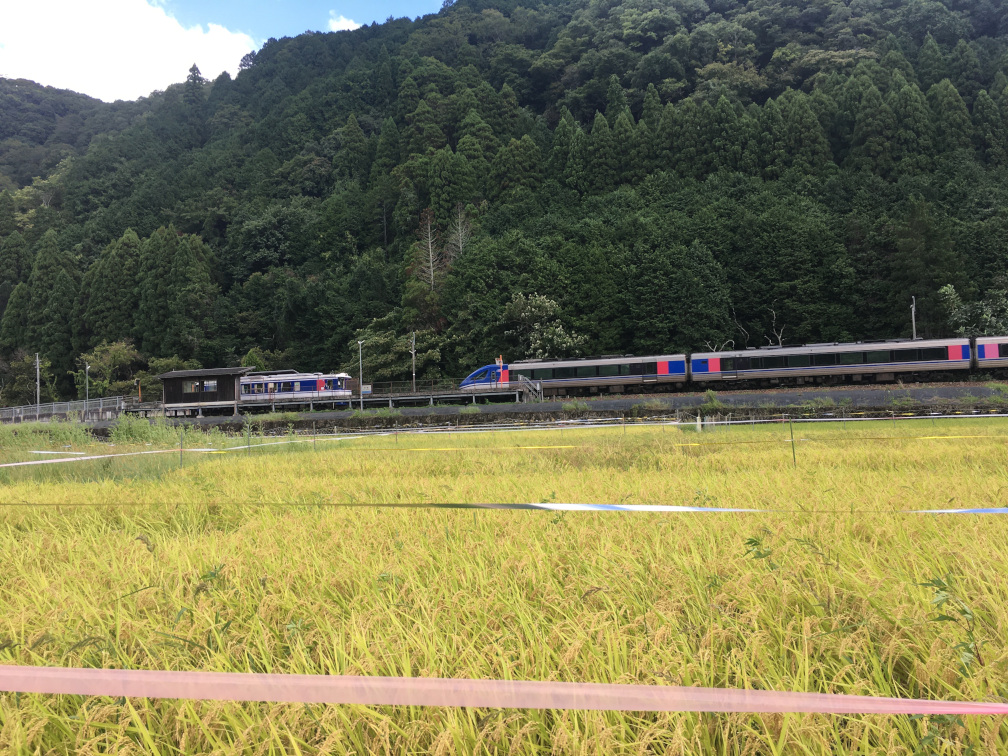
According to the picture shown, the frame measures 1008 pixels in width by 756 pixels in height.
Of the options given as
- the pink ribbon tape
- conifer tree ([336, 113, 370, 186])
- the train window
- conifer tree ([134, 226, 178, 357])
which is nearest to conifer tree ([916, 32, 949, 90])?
the train window

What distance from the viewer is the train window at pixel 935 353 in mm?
29766

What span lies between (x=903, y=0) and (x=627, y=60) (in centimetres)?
3153

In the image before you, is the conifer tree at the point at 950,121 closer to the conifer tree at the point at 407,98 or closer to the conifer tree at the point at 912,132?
the conifer tree at the point at 912,132

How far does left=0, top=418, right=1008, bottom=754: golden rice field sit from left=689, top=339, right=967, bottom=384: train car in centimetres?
2825

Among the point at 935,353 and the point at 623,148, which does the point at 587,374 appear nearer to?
the point at 935,353

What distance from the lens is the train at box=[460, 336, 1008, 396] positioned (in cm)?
2969

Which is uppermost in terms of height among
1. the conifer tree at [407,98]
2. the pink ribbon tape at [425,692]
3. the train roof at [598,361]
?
the conifer tree at [407,98]

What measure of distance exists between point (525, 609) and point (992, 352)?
3605 cm

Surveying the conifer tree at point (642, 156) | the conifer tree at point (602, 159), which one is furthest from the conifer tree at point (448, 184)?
the conifer tree at point (642, 156)

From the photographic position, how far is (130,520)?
535 cm

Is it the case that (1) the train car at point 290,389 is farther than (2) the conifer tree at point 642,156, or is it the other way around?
(2) the conifer tree at point 642,156

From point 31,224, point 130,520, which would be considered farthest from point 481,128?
point 130,520

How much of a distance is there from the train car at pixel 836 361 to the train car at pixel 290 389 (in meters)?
23.3

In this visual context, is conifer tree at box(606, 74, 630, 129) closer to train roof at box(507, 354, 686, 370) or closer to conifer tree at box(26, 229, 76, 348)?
train roof at box(507, 354, 686, 370)
